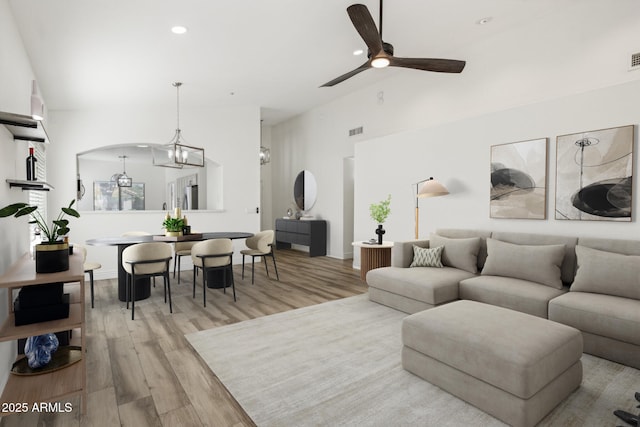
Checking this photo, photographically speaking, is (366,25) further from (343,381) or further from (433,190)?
(343,381)

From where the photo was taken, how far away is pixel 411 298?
12.2ft

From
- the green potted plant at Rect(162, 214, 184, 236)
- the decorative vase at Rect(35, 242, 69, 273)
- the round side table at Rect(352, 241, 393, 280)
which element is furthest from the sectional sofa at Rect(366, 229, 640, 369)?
the decorative vase at Rect(35, 242, 69, 273)

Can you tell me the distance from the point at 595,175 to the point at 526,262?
1.13 meters

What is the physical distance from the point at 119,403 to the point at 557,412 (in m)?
2.69

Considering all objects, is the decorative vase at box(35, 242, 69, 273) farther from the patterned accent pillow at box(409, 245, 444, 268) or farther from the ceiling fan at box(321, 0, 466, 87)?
the patterned accent pillow at box(409, 245, 444, 268)

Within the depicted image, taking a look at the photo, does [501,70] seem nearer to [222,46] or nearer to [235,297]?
[222,46]

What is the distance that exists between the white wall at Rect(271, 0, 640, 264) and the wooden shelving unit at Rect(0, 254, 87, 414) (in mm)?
4400

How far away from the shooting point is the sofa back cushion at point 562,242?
339cm

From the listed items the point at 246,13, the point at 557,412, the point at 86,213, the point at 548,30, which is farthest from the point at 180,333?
the point at 548,30

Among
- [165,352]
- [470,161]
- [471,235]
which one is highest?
[470,161]

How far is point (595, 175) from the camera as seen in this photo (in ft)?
11.3

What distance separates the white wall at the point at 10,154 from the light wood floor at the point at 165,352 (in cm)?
62

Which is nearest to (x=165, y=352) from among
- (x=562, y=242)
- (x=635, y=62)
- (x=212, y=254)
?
(x=212, y=254)

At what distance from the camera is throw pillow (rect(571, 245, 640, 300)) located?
2.79 meters
